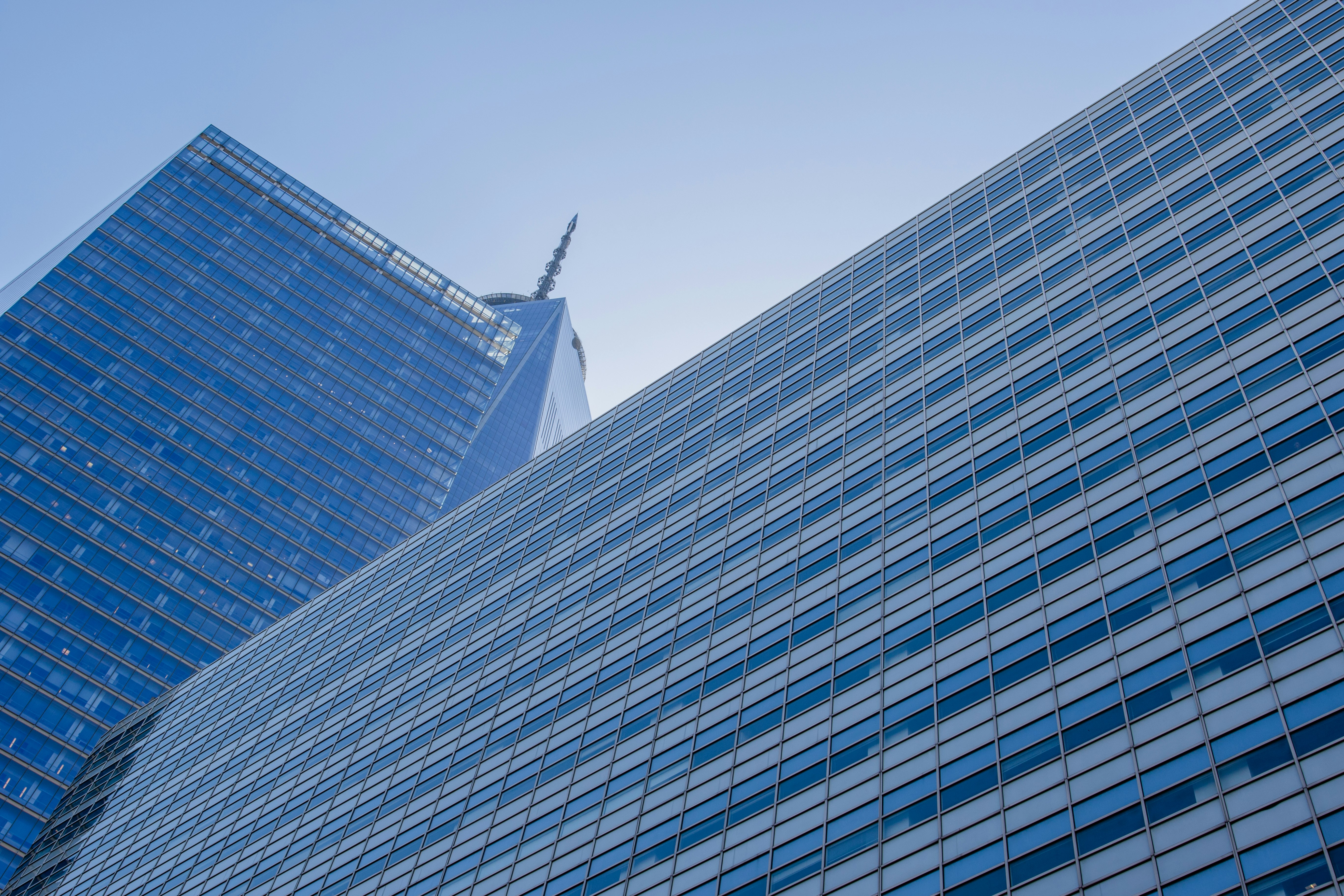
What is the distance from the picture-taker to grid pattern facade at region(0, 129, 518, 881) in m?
117

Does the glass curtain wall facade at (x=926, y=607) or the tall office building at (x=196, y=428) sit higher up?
the tall office building at (x=196, y=428)

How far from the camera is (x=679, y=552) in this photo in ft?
207

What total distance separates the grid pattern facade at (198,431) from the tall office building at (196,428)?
0.26m

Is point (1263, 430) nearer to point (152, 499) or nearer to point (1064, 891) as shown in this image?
point (1064, 891)

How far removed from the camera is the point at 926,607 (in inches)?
1786

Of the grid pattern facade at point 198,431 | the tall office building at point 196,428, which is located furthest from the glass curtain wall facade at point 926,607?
the tall office building at point 196,428

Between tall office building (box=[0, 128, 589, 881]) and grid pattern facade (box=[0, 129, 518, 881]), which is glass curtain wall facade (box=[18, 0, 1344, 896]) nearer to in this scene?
grid pattern facade (box=[0, 129, 518, 881])

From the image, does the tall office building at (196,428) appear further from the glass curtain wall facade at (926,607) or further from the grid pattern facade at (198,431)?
the glass curtain wall facade at (926,607)

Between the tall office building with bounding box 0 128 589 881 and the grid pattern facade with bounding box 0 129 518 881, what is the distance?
0.26 metres

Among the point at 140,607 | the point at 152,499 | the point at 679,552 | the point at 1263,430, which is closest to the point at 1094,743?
the point at 1263,430

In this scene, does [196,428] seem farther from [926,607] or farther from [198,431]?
[926,607]

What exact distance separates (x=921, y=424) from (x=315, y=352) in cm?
12477

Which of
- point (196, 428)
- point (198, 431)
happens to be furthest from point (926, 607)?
point (196, 428)

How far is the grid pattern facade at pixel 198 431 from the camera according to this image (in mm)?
117062
